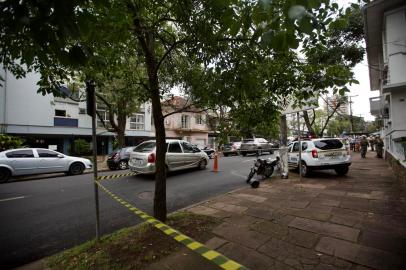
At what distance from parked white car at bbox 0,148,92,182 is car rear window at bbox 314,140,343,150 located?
508 inches

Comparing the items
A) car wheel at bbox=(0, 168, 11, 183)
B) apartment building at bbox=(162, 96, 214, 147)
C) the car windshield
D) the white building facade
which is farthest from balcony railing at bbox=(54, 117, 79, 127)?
the car windshield

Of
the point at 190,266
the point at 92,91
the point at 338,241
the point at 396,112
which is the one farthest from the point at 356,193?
the point at 92,91

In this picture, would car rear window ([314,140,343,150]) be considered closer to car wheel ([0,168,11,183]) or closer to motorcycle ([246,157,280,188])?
motorcycle ([246,157,280,188])

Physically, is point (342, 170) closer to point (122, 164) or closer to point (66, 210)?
point (66, 210)

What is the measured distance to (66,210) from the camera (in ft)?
20.7

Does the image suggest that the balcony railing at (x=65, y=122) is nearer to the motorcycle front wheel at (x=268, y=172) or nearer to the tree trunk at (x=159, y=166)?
the motorcycle front wheel at (x=268, y=172)

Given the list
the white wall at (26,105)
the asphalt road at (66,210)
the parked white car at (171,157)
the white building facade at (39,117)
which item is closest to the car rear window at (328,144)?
the asphalt road at (66,210)

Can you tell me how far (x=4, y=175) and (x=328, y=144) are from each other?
15243 millimetres

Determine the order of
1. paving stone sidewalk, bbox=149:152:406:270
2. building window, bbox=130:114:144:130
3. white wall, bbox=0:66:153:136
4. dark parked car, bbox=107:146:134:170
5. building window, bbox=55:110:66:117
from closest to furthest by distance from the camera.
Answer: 1. paving stone sidewalk, bbox=149:152:406:270
2. dark parked car, bbox=107:146:134:170
3. white wall, bbox=0:66:153:136
4. building window, bbox=55:110:66:117
5. building window, bbox=130:114:144:130

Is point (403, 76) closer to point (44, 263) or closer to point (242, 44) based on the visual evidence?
point (242, 44)

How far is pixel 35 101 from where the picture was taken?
22125 millimetres

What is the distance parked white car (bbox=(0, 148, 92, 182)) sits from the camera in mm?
11244

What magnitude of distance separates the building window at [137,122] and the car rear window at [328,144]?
23.6 m

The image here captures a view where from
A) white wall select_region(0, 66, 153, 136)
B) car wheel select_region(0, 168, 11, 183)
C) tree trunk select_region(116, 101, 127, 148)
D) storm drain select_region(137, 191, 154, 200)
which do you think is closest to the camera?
storm drain select_region(137, 191, 154, 200)
